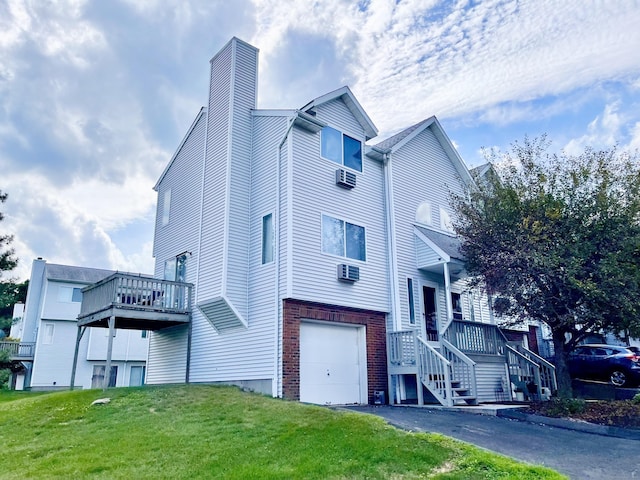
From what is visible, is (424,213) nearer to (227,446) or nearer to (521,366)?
(521,366)

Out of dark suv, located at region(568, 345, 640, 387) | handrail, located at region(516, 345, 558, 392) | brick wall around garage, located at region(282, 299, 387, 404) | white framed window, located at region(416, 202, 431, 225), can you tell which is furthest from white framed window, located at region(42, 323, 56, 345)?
dark suv, located at region(568, 345, 640, 387)

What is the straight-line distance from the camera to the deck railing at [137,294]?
14.4m

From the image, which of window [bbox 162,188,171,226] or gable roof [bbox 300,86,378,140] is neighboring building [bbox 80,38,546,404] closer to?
gable roof [bbox 300,86,378,140]

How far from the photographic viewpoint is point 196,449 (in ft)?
24.6

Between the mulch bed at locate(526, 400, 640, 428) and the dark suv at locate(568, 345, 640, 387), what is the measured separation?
4084 millimetres

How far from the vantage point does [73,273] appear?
104ft

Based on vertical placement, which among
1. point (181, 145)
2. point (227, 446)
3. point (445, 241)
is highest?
point (181, 145)

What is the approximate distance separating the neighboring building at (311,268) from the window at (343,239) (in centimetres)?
5

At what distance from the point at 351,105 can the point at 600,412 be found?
10.9m

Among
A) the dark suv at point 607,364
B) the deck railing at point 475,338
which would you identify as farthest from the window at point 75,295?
the dark suv at point 607,364

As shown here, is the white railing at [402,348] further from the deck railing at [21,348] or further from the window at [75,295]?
the deck railing at [21,348]

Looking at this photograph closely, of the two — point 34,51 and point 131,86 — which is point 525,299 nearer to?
point 131,86

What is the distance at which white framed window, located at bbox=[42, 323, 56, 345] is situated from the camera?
29.6m

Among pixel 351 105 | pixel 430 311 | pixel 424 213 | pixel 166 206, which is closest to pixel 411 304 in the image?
pixel 430 311
